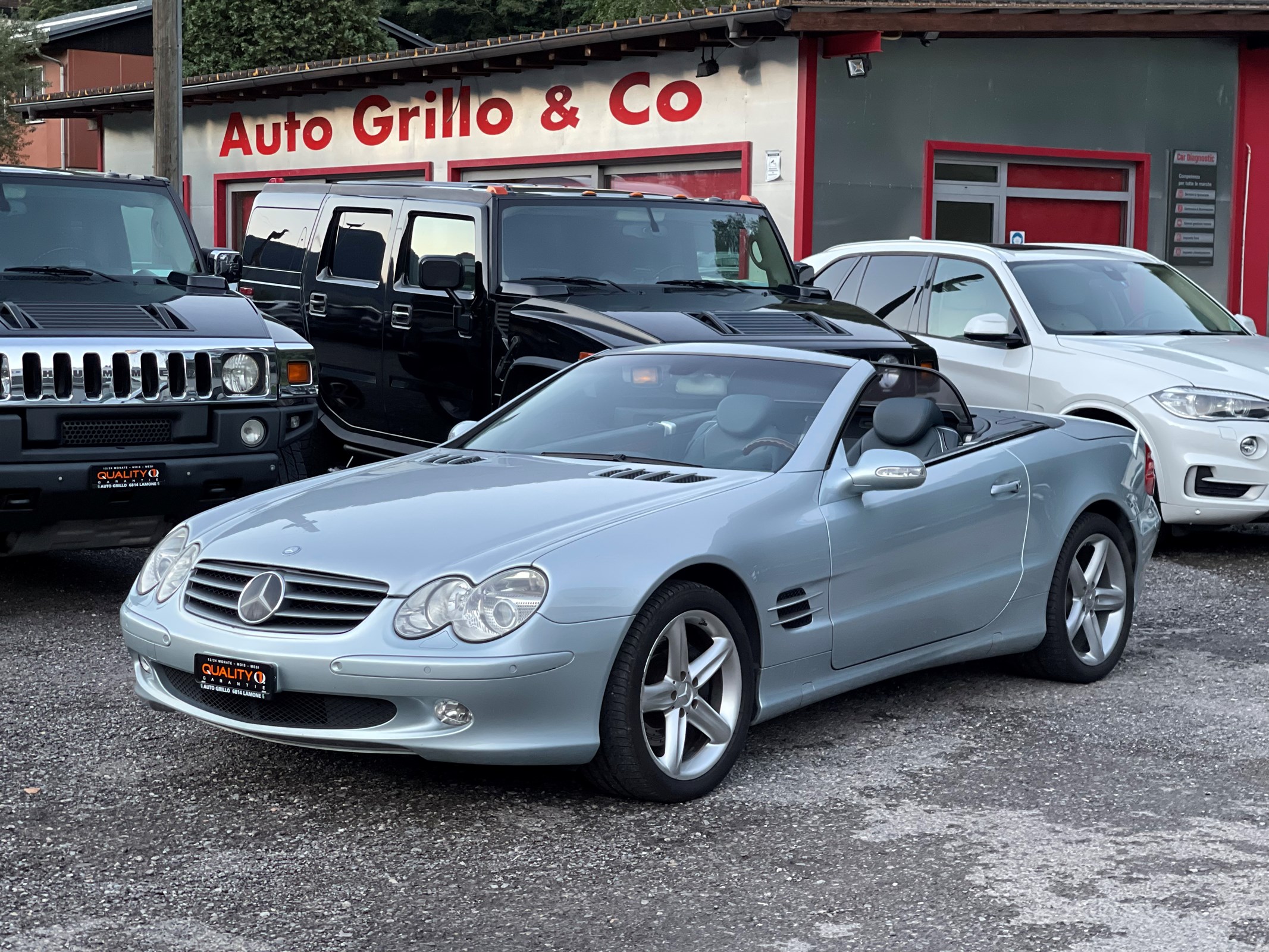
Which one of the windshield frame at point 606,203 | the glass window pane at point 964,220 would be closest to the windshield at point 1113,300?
the windshield frame at point 606,203

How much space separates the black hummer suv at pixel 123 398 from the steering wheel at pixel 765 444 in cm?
289

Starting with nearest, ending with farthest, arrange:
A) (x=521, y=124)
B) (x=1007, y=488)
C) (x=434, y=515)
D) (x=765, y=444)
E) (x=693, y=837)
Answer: (x=693, y=837), (x=434, y=515), (x=765, y=444), (x=1007, y=488), (x=521, y=124)

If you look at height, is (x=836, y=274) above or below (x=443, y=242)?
below

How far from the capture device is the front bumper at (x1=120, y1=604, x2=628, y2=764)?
14.7 ft

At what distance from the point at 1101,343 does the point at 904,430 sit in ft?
14.8

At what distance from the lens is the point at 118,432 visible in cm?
734

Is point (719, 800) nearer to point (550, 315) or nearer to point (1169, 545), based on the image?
point (550, 315)

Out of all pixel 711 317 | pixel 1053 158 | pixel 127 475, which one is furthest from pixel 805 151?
pixel 127 475

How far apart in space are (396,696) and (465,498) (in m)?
0.86

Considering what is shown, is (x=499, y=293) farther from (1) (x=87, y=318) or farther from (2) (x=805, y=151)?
(2) (x=805, y=151)

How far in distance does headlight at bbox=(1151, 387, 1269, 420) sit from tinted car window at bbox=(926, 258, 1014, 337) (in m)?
1.35

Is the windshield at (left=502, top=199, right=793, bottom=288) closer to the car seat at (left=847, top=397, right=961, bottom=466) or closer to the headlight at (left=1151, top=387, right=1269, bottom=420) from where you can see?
the headlight at (left=1151, top=387, right=1269, bottom=420)

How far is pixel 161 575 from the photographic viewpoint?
205 inches

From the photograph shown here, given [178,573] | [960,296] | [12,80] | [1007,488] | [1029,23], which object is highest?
[12,80]
